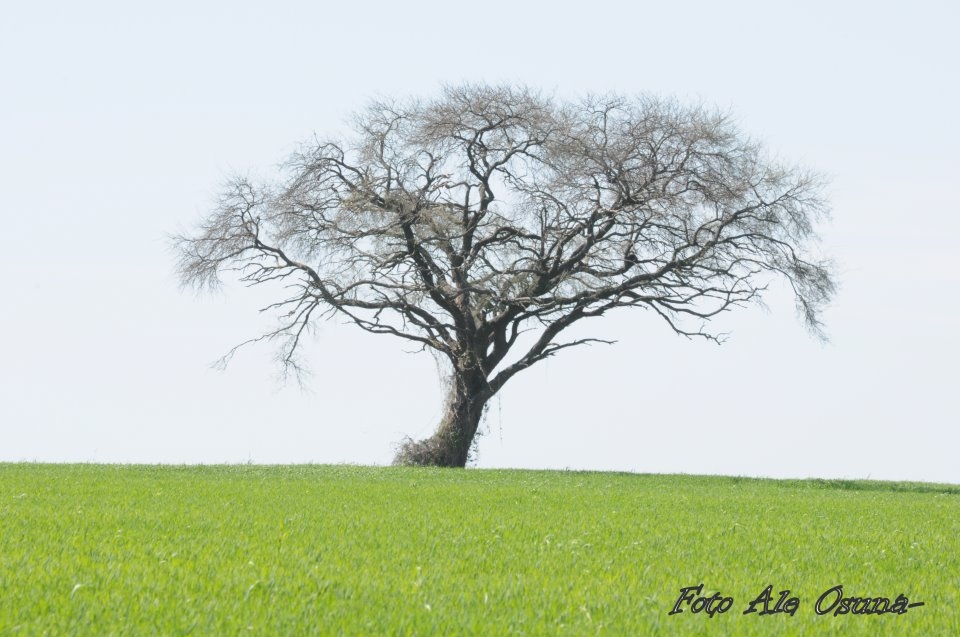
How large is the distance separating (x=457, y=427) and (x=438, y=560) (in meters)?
22.7

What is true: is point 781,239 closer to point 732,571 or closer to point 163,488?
point 163,488

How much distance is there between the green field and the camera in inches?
352

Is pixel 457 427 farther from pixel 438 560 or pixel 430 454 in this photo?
pixel 438 560

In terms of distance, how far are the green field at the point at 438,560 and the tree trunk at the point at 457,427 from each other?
1067 cm

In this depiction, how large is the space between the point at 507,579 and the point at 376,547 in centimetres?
282

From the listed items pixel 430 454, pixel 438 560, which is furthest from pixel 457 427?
pixel 438 560

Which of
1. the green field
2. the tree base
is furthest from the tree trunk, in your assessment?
the green field

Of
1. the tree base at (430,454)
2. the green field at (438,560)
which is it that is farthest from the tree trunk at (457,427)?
the green field at (438,560)

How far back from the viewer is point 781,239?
110 ft

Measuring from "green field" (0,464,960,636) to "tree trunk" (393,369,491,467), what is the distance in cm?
1067

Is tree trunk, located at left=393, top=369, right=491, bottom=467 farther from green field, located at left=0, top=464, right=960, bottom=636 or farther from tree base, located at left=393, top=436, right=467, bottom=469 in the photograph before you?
green field, located at left=0, top=464, right=960, bottom=636

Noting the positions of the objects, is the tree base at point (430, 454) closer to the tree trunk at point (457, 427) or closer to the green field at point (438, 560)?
the tree trunk at point (457, 427)

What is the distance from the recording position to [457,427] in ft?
114

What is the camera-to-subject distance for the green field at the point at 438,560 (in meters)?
8.95
